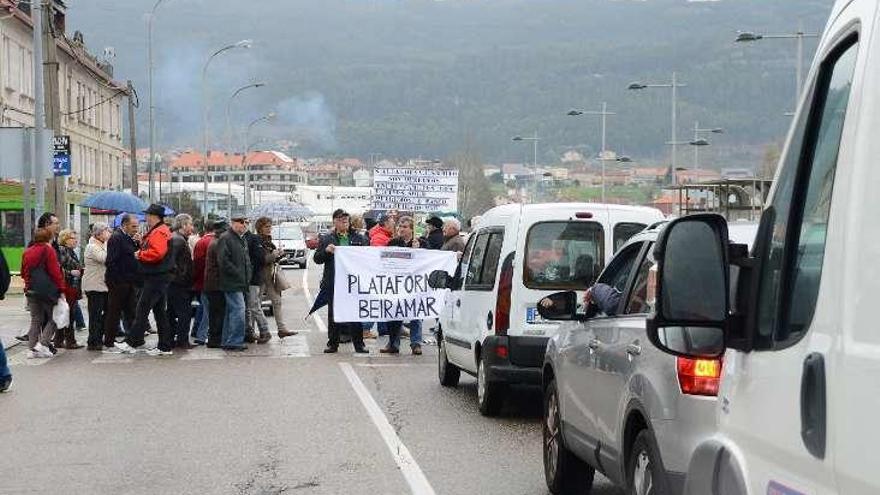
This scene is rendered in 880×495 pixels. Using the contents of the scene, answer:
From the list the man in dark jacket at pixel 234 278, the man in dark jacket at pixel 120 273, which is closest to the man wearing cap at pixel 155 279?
the man in dark jacket at pixel 120 273

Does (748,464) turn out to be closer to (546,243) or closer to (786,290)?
(786,290)

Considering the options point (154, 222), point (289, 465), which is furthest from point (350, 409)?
point (154, 222)

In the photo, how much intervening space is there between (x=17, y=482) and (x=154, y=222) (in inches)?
399

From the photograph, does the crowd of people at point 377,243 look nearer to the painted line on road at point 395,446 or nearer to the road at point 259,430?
the road at point 259,430

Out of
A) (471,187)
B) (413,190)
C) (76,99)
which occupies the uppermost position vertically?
(76,99)

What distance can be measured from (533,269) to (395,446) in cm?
224

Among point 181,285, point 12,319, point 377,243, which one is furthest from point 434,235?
point 12,319

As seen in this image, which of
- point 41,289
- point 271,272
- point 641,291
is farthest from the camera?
point 271,272

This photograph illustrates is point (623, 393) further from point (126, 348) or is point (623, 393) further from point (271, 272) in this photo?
point (271, 272)

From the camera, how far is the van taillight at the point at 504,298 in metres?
12.0

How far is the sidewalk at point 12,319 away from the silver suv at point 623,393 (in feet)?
37.9

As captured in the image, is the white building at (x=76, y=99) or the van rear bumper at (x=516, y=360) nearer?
the van rear bumper at (x=516, y=360)

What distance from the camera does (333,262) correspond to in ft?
63.1

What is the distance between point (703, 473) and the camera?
4086mm
